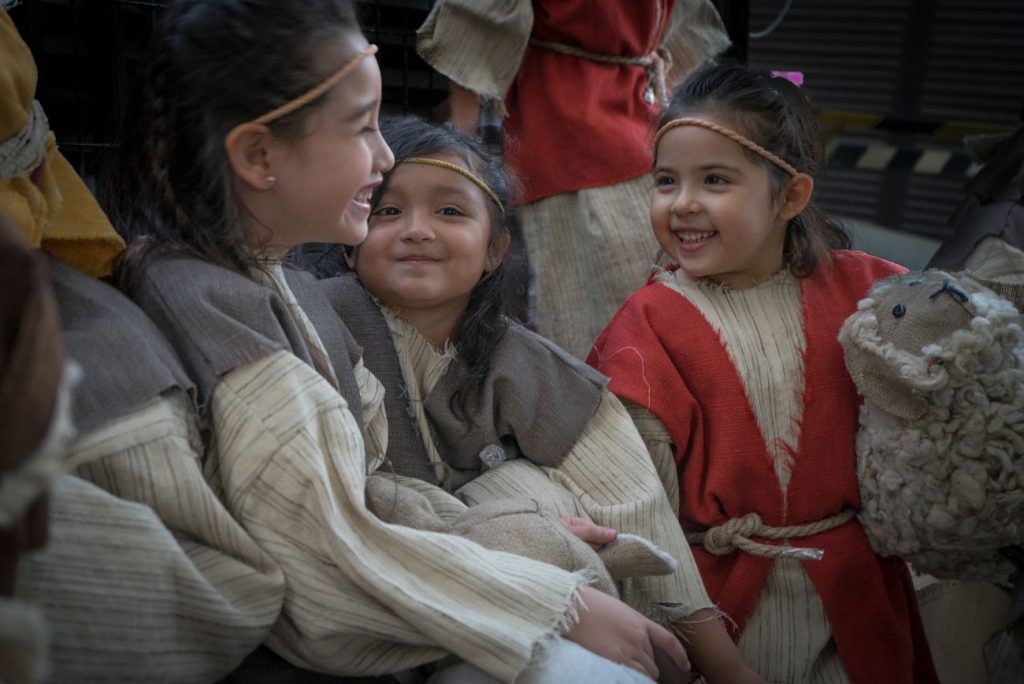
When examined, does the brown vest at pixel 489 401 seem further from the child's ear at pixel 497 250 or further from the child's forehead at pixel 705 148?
the child's forehead at pixel 705 148

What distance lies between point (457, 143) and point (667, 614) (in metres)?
0.96

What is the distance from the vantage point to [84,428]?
52.0 inches

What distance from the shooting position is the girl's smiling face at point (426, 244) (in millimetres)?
2000

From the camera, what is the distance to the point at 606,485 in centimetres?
196

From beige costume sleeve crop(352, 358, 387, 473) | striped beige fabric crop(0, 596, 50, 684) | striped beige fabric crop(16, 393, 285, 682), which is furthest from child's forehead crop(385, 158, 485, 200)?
striped beige fabric crop(0, 596, 50, 684)

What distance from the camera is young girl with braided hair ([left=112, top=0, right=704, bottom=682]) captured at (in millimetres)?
1454

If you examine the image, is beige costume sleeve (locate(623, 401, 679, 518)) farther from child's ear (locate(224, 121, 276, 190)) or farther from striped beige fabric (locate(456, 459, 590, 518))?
child's ear (locate(224, 121, 276, 190))

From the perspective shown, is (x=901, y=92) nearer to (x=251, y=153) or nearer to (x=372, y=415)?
(x=372, y=415)

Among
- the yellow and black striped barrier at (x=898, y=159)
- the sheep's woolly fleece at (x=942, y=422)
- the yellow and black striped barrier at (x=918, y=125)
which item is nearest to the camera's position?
the sheep's woolly fleece at (x=942, y=422)

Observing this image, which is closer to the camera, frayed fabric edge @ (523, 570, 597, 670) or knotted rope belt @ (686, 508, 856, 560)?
frayed fabric edge @ (523, 570, 597, 670)

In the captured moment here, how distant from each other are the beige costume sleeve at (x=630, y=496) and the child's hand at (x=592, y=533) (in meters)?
0.12

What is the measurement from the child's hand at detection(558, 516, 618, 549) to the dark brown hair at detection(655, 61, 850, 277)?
0.73 metres

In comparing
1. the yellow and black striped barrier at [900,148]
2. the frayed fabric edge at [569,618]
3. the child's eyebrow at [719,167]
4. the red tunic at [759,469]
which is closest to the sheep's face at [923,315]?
the red tunic at [759,469]

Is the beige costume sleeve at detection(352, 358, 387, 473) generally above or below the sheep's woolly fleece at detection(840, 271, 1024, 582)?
below
